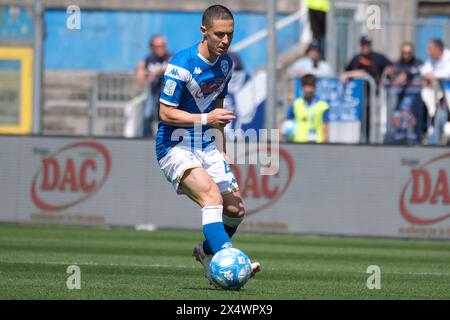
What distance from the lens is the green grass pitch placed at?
10281mm

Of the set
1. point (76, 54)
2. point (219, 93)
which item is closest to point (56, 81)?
point (76, 54)

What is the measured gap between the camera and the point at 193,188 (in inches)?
417

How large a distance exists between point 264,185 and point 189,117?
8535mm

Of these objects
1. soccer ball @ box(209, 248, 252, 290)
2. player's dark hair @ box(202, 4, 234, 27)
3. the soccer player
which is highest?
player's dark hair @ box(202, 4, 234, 27)

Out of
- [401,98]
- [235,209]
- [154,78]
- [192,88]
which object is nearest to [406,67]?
[401,98]

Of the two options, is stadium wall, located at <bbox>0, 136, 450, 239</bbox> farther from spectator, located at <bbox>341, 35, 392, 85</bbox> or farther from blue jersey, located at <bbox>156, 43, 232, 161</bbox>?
blue jersey, located at <bbox>156, 43, 232, 161</bbox>

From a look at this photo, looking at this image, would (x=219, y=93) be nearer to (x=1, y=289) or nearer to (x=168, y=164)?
(x=168, y=164)

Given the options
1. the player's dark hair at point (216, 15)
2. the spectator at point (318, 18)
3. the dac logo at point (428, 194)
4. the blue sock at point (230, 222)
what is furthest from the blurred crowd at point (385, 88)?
the player's dark hair at point (216, 15)

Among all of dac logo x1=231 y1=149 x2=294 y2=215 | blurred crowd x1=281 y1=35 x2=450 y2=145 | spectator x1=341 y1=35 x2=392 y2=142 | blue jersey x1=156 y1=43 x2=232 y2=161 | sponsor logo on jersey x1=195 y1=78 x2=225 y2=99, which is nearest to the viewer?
blue jersey x1=156 y1=43 x2=232 y2=161

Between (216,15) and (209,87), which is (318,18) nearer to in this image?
(209,87)

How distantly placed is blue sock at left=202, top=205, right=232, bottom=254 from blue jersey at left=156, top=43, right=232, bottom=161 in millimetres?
680

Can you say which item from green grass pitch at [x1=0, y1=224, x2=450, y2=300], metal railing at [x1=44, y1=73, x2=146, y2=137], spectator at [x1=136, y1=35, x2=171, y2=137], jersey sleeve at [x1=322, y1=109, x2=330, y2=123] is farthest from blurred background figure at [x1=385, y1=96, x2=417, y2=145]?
metal railing at [x1=44, y1=73, x2=146, y2=137]

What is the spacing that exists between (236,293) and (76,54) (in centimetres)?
1793

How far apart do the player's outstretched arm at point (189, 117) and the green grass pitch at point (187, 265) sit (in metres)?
1.41
